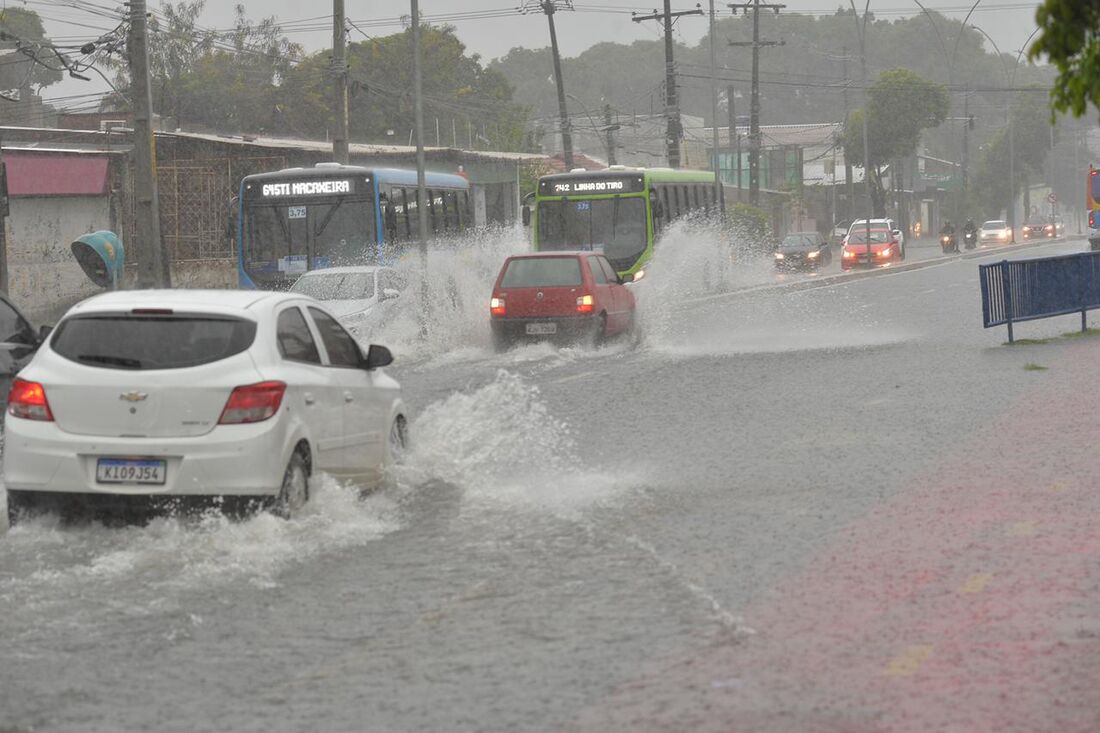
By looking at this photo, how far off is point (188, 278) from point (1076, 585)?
37.9 metres

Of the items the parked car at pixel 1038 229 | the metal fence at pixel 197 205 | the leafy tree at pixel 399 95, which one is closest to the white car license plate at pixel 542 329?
the metal fence at pixel 197 205

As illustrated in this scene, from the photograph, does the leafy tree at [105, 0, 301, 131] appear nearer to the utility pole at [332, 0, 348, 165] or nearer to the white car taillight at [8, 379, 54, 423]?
the utility pole at [332, 0, 348, 165]

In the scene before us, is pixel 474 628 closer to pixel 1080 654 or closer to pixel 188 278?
pixel 1080 654

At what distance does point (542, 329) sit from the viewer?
24.3m

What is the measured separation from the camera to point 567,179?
37.5m

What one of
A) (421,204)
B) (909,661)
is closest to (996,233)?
(421,204)

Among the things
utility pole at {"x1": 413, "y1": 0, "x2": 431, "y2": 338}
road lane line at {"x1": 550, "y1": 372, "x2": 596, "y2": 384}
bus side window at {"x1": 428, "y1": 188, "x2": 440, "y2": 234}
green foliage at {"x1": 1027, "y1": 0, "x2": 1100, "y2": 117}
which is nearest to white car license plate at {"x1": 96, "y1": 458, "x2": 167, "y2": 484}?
green foliage at {"x1": 1027, "y1": 0, "x2": 1100, "y2": 117}

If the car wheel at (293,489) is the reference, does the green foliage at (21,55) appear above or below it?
above

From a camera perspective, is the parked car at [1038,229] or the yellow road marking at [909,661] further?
the parked car at [1038,229]

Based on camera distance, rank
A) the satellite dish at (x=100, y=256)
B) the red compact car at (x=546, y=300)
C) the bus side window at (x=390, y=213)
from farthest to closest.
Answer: the bus side window at (x=390, y=213), the satellite dish at (x=100, y=256), the red compact car at (x=546, y=300)

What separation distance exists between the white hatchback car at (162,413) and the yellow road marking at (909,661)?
390 centimetres

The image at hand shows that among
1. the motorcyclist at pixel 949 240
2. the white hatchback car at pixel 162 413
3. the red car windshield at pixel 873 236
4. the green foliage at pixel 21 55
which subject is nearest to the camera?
the white hatchback car at pixel 162 413

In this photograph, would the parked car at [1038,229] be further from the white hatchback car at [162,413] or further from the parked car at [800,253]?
the white hatchback car at [162,413]

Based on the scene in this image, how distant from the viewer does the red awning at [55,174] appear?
38.9 metres
